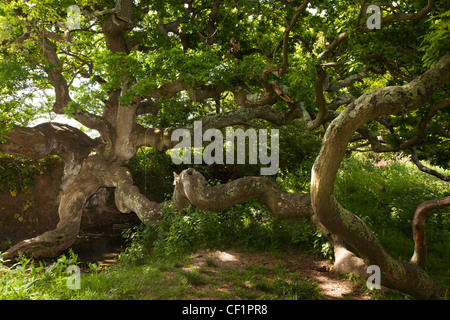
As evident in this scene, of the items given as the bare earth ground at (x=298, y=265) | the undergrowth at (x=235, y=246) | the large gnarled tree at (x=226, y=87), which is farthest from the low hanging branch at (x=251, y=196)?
the bare earth ground at (x=298, y=265)

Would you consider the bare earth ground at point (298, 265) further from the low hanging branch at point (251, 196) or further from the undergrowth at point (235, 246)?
the low hanging branch at point (251, 196)

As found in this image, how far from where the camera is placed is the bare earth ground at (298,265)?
4750mm

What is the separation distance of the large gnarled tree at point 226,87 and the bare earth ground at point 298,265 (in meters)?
0.34

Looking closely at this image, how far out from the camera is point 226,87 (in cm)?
833

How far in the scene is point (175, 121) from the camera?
11039 mm

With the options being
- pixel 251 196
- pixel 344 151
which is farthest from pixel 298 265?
pixel 344 151

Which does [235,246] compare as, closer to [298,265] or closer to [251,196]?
[251,196]

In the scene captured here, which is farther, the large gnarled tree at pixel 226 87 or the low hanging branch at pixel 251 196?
the low hanging branch at pixel 251 196

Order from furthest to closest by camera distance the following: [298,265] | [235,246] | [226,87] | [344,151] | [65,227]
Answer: [65,227] < [226,87] < [235,246] < [298,265] < [344,151]

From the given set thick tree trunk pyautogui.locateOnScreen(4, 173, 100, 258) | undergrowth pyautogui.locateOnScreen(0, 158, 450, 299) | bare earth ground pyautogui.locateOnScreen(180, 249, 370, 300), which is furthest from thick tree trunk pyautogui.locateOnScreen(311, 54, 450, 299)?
thick tree trunk pyautogui.locateOnScreen(4, 173, 100, 258)

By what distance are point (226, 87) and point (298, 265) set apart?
4713mm

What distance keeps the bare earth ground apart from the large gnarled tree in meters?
0.34
